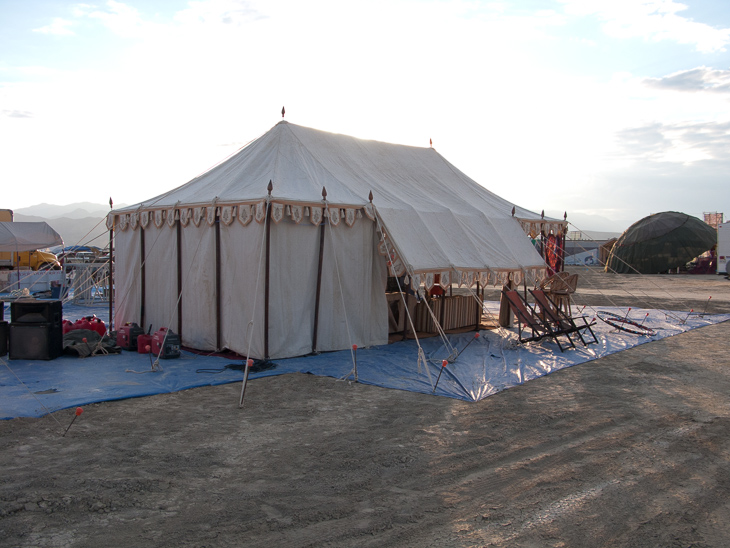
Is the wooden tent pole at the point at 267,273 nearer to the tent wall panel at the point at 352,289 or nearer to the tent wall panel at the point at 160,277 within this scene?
the tent wall panel at the point at 352,289

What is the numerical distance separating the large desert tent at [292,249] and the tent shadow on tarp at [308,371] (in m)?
0.55

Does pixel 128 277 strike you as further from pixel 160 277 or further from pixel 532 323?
pixel 532 323

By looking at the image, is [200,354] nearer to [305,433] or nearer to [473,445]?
[305,433]

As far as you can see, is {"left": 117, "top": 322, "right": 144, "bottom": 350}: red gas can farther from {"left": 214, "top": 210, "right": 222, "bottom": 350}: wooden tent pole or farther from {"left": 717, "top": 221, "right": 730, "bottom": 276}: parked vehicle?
{"left": 717, "top": 221, "right": 730, "bottom": 276}: parked vehicle

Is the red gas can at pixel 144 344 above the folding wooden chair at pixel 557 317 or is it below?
below

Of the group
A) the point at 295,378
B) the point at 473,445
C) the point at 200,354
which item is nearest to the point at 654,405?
the point at 473,445

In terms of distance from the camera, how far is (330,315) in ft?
29.8

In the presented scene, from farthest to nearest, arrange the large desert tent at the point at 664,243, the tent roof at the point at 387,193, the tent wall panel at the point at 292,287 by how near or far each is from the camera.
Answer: the large desert tent at the point at 664,243, the tent roof at the point at 387,193, the tent wall panel at the point at 292,287

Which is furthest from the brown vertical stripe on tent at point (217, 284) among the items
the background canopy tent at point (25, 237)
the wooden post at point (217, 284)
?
the background canopy tent at point (25, 237)

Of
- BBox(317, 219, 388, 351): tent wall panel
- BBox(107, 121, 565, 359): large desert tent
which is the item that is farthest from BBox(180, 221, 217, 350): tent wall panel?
BBox(317, 219, 388, 351): tent wall panel

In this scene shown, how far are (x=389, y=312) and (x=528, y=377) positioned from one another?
3.12 m

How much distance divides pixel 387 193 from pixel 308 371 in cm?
382

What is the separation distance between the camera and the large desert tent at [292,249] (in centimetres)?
855

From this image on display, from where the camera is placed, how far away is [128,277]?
1076 cm
